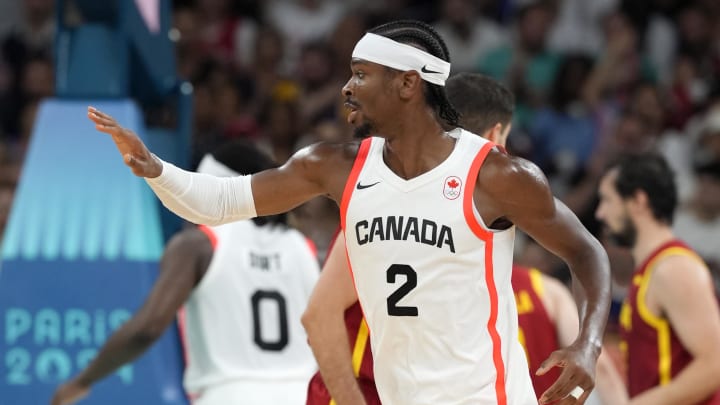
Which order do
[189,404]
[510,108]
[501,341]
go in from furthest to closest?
[189,404], [510,108], [501,341]

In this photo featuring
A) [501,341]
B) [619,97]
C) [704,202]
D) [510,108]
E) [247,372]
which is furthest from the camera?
[619,97]

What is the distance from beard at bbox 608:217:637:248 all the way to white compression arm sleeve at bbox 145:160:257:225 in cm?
261

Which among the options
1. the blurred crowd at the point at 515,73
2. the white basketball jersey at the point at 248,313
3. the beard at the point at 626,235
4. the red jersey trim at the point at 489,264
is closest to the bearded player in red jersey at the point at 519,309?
the red jersey trim at the point at 489,264

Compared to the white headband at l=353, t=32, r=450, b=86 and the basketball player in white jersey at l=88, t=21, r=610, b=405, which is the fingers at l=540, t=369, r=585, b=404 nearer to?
the basketball player in white jersey at l=88, t=21, r=610, b=405

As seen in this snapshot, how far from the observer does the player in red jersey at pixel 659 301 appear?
547cm

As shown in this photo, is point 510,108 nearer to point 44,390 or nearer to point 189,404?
point 189,404

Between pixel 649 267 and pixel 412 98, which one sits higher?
pixel 412 98

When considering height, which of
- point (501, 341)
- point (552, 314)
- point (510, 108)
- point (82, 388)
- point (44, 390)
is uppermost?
point (510, 108)

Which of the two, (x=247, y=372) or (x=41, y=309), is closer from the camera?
(x=247, y=372)

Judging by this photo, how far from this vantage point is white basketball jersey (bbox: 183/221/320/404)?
5.50 metres

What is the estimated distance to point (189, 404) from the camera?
626 centimetres

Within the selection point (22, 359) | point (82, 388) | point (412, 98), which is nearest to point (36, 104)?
point (22, 359)

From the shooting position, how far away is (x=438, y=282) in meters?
A: 3.72

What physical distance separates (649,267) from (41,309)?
303 centimetres
